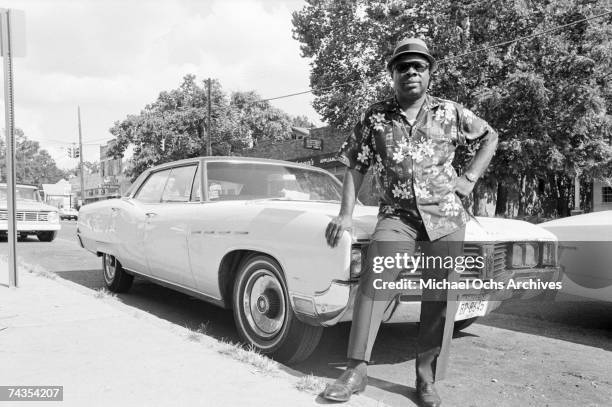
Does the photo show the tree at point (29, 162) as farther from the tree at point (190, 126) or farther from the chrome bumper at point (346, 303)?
the chrome bumper at point (346, 303)

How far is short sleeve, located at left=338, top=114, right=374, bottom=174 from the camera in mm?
2953

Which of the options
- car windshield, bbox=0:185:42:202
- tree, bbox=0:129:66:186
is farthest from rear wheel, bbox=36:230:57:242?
tree, bbox=0:129:66:186

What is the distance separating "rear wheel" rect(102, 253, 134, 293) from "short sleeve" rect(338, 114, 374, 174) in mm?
3985

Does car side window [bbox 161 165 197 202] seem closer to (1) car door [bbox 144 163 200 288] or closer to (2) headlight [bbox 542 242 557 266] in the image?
(1) car door [bbox 144 163 200 288]

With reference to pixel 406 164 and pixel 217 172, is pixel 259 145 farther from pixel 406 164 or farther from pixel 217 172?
pixel 406 164

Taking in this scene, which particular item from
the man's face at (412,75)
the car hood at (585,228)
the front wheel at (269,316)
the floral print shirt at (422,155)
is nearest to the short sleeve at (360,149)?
the floral print shirt at (422,155)

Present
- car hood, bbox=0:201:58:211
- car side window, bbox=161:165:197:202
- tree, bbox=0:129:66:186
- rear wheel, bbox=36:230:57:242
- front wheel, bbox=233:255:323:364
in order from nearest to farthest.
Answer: front wheel, bbox=233:255:323:364 < car side window, bbox=161:165:197:202 < car hood, bbox=0:201:58:211 < rear wheel, bbox=36:230:57:242 < tree, bbox=0:129:66:186

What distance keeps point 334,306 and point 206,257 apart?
144 centimetres

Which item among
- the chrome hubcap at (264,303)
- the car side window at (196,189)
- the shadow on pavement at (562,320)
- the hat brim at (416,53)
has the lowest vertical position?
the shadow on pavement at (562,320)

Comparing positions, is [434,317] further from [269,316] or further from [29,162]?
[29,162]

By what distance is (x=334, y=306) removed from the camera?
3.07 meters

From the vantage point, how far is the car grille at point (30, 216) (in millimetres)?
13984

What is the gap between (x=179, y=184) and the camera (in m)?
5.09

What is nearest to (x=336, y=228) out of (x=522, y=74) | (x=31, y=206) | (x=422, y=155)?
(x=422, y=155)
